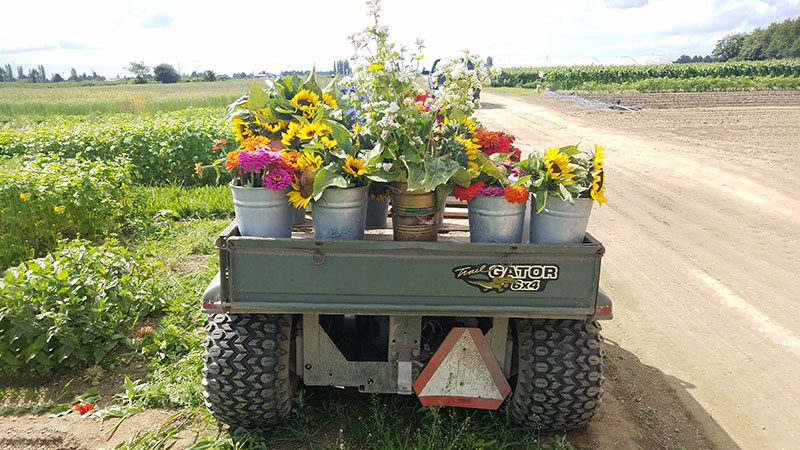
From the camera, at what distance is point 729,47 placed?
91625 millimetres

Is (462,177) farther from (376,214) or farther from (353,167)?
(376,214)

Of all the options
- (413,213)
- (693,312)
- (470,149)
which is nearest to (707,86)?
(693,312)

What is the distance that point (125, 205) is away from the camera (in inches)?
288

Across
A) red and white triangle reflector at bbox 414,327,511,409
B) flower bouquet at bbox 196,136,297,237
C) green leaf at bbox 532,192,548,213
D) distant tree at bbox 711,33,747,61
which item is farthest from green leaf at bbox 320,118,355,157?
distant tree at bbox 711,33,747,61

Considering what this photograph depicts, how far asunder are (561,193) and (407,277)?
2.65 feet

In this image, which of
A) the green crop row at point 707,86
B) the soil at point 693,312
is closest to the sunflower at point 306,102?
the soil at point 693,312

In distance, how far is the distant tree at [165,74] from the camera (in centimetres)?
7906

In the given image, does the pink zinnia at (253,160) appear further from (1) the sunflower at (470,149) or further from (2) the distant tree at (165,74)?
(2) the distant tree at (165,74)

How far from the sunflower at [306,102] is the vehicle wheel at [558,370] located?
1.67 m

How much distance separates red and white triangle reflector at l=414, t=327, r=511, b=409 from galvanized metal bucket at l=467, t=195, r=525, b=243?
476mm

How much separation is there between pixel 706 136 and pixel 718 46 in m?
91.7

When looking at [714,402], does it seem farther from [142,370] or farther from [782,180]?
[782,180]

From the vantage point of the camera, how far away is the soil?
11.8 feet

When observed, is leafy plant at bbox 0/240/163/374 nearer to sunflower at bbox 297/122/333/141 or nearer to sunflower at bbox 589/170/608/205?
sunflower at bbox 297/122/333/141
